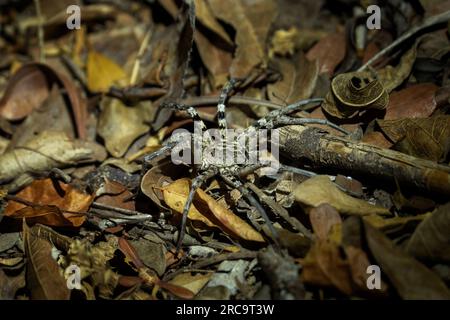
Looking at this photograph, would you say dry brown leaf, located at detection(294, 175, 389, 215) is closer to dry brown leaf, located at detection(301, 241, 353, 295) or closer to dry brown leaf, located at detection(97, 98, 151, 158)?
dry brown leaf, located at detection(301, 241, 353, 295)

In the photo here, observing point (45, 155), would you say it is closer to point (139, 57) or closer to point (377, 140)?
point (139, 57)

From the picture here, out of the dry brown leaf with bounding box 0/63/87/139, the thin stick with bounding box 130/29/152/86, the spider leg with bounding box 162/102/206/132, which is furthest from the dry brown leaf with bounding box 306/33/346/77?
the dry brown leaf with bounding box 0/63/87/139

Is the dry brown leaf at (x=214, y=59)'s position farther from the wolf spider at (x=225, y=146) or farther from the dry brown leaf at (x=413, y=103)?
the dry brown leaf at (x=413, y=103)

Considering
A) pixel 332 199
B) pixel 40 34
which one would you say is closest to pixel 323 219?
pixel 332 199

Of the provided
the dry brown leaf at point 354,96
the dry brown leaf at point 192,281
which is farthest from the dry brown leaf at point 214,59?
the dry brown leaf at point 192,281

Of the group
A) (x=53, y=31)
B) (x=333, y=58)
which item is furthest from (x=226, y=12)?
(x=53, y=31)
